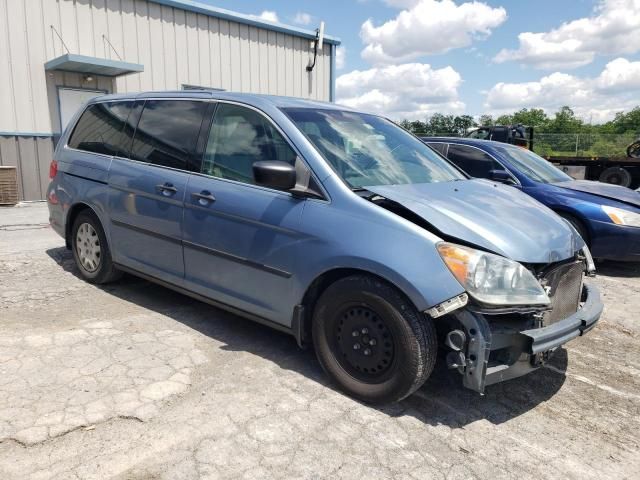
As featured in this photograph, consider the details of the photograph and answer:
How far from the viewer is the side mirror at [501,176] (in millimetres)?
6590

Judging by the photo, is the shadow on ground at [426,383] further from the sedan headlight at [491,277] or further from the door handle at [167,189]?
the door handle at [167,189]

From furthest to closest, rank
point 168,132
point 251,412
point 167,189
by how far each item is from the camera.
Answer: point 168,132 < point 167,189 < point 251,412

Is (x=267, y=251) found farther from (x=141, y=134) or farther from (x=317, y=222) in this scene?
(x=141, y=134)

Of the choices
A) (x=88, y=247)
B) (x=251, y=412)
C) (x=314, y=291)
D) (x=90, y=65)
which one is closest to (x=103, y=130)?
(x=88, y=247)

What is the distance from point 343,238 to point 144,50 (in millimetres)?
10632

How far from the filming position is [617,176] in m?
15.3

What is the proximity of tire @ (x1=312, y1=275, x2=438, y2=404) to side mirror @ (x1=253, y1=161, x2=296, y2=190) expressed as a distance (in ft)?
2.25

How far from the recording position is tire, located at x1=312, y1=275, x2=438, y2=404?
2.79m

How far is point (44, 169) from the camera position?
10914mm

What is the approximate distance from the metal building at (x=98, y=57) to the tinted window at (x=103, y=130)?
5.88 metres

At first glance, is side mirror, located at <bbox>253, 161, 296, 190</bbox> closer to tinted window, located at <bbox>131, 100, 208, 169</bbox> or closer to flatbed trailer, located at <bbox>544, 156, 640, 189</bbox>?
tinted window, located at <bbox>131, 100, 208, 169</bbox>

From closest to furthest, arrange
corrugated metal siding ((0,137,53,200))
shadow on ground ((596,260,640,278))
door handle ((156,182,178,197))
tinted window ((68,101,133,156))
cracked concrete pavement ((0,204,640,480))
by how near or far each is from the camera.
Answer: cracked concrete pavement ((0,204,640,480))
door handle ((156,182,178,197))
tinted window ((68,101,133,156))
shadow on ground ((596,260,640,278))
corrugated metal siding ((0,137,53,200))

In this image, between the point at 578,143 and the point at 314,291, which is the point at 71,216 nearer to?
the point at 314,291

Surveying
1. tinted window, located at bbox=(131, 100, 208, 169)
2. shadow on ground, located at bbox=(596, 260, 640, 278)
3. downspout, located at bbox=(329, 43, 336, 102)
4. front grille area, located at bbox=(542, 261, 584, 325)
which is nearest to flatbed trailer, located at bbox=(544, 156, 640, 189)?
downspout, located at bbox=(329, 43, 336, 102)
